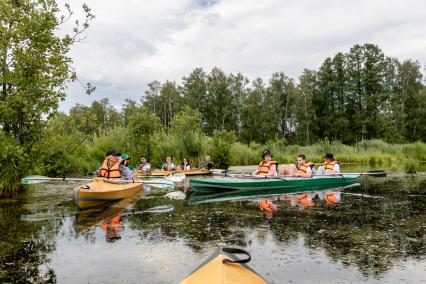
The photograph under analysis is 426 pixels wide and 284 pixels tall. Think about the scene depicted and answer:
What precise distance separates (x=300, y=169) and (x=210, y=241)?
7.89 metres

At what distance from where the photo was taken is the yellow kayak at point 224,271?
3.39 m

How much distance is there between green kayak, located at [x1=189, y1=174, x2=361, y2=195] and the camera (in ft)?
39.5

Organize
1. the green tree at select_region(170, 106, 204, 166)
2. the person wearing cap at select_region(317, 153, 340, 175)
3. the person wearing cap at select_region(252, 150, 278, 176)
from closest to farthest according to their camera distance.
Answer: the person wearing cap at select_region(252, 150, 278, 176) → the person wearing cap at select_region(317, 153, 340, 175) → the green tree at select_region(170, 106, 204, 166)

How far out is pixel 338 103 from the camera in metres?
49.2

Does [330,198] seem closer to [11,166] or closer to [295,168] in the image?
[295,168]

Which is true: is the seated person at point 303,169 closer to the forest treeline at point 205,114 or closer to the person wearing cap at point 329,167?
the person wearing cap at point 329,167

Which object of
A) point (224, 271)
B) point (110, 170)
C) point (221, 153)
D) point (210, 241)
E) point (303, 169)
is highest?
point (221, 153)

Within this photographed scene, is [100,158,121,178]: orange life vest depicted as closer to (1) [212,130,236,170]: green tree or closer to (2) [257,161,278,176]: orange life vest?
(2) [257,161,278,176]: orange life vest

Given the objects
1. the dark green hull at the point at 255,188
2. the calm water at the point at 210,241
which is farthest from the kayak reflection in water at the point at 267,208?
the dark green hull at the point at 255,188

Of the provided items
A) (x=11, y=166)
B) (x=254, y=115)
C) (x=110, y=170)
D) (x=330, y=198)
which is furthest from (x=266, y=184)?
(x=254, y=115)

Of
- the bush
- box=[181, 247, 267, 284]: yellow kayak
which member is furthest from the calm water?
the bush

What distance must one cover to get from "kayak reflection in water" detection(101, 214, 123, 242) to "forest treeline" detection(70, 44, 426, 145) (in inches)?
1507

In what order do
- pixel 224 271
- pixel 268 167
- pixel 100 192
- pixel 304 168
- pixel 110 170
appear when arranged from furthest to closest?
pixel 304 168, pixel 268 167, pixel 110 170, pixel 100 192, pixel 224 271

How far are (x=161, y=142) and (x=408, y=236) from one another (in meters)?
16.6
